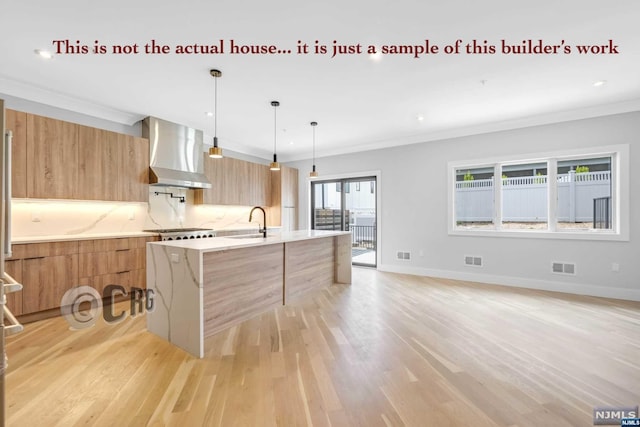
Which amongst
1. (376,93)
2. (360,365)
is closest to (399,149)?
(376,93)

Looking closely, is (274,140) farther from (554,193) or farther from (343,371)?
(554,193)

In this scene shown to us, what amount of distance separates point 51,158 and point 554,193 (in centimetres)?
697

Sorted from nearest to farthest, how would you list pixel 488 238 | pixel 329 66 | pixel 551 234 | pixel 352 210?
pixel 329 66 < pixel 551 234 < pixel 488 238 < pixel 352 210

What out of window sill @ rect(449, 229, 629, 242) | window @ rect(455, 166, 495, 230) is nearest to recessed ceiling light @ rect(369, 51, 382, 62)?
window @ rect(455, 166, 495, 230)

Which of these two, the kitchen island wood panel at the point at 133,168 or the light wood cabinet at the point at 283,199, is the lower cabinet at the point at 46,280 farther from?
the light wood cabinet at the point at 283,199

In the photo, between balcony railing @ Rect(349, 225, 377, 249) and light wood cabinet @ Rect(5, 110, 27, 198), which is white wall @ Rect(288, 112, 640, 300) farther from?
light wood cabinet @ Rect(5, 110, 27, 198)

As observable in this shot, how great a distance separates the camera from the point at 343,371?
82.0 inches

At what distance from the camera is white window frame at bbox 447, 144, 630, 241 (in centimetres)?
382

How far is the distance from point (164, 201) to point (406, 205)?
4487mm

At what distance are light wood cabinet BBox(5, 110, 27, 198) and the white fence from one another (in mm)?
6141

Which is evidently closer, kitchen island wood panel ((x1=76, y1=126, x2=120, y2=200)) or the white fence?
kitchen island wood panel ((x1=76, y1=126, x2=120, y2=200))

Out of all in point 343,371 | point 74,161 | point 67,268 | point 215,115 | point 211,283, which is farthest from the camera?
point 215,115

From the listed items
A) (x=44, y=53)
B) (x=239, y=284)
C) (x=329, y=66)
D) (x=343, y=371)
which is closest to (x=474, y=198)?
(x=329, y=66)

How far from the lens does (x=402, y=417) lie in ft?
5.32
